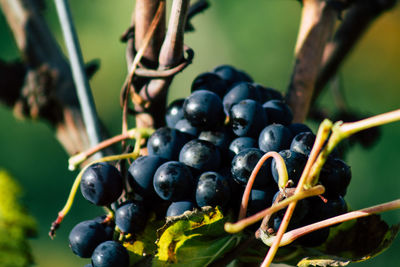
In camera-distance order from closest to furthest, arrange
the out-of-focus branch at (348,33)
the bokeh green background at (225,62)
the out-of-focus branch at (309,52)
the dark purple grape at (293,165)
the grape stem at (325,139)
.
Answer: the grape stem at (325,139), the dark purple grape at (293,165), the out-of-focus branch at (309,52), the out-of-focus branch at (348,33), the bokeh green background at (225,62)

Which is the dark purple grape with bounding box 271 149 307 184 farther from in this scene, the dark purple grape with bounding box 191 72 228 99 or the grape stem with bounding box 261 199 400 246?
the dark purple grape with bounding box 191 72 228 99

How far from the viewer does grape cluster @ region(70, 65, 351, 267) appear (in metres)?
0.51

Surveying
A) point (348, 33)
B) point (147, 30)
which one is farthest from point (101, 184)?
point (348, 33)

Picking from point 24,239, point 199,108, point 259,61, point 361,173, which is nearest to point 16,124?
point 259,61

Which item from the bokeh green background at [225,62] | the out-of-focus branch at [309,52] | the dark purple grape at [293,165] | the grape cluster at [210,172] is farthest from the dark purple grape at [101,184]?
the bokeh green background at [225,62]

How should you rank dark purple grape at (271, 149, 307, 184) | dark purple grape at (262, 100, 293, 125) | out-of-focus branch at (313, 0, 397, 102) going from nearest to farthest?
dark purple grape at (271, 149, 307, 184) → dark purple grape at (262, 100, 293, 125) → out-of-focus branch at (313, 0, 397, 102)

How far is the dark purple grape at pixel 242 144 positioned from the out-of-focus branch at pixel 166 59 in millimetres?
142

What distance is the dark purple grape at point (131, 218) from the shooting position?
0.53 meters

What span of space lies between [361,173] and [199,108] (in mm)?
2984

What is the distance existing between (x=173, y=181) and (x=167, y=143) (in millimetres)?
69

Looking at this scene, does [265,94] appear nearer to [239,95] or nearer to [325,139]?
[239,95]

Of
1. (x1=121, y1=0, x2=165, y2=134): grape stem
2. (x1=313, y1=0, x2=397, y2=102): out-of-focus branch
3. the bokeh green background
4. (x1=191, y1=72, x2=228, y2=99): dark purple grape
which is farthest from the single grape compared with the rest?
the bokeh green background

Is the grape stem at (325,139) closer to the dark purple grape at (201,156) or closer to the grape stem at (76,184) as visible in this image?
the dark purple grape at (201,156)

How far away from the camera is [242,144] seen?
1.83ft
